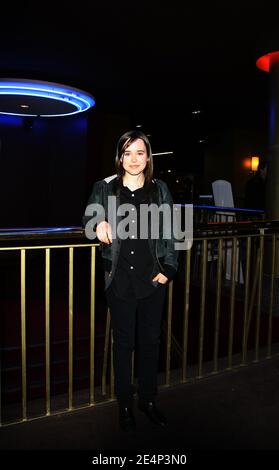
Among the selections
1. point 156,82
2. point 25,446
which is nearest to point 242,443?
point 25,446

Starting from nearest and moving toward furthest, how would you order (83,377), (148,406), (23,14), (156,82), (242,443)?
(242,443) → (148,406) → (83,377) → (23,14) → (156,82)

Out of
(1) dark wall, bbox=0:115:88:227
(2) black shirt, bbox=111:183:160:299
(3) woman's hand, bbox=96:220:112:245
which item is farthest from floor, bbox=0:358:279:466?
(1) dark wall, bbox=0:115:88:227

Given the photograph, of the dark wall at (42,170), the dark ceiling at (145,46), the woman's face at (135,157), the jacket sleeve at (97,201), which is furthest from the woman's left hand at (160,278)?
the dark wall at (42,170)

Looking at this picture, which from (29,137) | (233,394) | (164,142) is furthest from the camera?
(164,142)

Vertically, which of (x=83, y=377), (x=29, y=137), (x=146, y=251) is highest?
(x=29, y=137)

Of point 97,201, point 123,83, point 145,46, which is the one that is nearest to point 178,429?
point 97,201

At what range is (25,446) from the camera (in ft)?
7.20

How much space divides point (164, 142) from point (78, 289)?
47.4 feet

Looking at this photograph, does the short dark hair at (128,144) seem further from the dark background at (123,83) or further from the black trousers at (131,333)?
the dark background at (123,83)

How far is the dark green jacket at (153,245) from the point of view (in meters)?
2.27

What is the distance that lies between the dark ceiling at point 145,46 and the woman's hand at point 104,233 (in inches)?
140

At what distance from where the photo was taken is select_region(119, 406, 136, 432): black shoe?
7.71 feet

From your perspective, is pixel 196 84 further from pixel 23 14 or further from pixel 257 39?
pixel 23 14

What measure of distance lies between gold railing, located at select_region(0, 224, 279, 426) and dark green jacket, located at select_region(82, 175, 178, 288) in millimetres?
279
